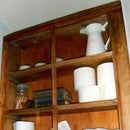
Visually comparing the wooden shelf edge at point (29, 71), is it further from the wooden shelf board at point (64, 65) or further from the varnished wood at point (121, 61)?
the varnished wood at point (121, 61)

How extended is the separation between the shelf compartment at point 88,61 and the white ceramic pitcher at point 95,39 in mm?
46

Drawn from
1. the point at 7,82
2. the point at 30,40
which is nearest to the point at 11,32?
the point at 30,40

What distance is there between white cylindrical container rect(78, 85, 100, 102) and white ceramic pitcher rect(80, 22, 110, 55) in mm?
193

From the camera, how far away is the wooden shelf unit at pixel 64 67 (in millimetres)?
1121

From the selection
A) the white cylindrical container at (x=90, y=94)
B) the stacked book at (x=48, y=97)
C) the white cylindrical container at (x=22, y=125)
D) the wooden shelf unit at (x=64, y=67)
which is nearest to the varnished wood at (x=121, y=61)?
the wooden shelf unit at (x=64, y=67)

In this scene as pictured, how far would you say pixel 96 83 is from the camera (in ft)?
4.13

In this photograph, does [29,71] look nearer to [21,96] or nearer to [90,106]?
[21,96]

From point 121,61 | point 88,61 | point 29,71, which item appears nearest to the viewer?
point 121,61

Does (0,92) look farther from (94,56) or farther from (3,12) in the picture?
(94,56)

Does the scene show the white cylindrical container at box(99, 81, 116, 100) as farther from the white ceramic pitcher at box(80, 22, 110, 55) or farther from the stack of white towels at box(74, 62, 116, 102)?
the white ceramic pitcher at box(80, 22, 110, 55)

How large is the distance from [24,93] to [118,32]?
2.24 ft

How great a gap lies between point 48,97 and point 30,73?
0.60 feet

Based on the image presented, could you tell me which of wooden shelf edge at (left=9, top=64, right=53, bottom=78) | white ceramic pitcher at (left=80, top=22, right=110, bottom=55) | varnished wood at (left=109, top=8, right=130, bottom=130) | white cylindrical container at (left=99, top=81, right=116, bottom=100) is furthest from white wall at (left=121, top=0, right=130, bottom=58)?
wooden shelf edge at (left=9, top=64, right=53, bottom=78)

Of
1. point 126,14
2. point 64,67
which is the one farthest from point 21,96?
point 126,14
